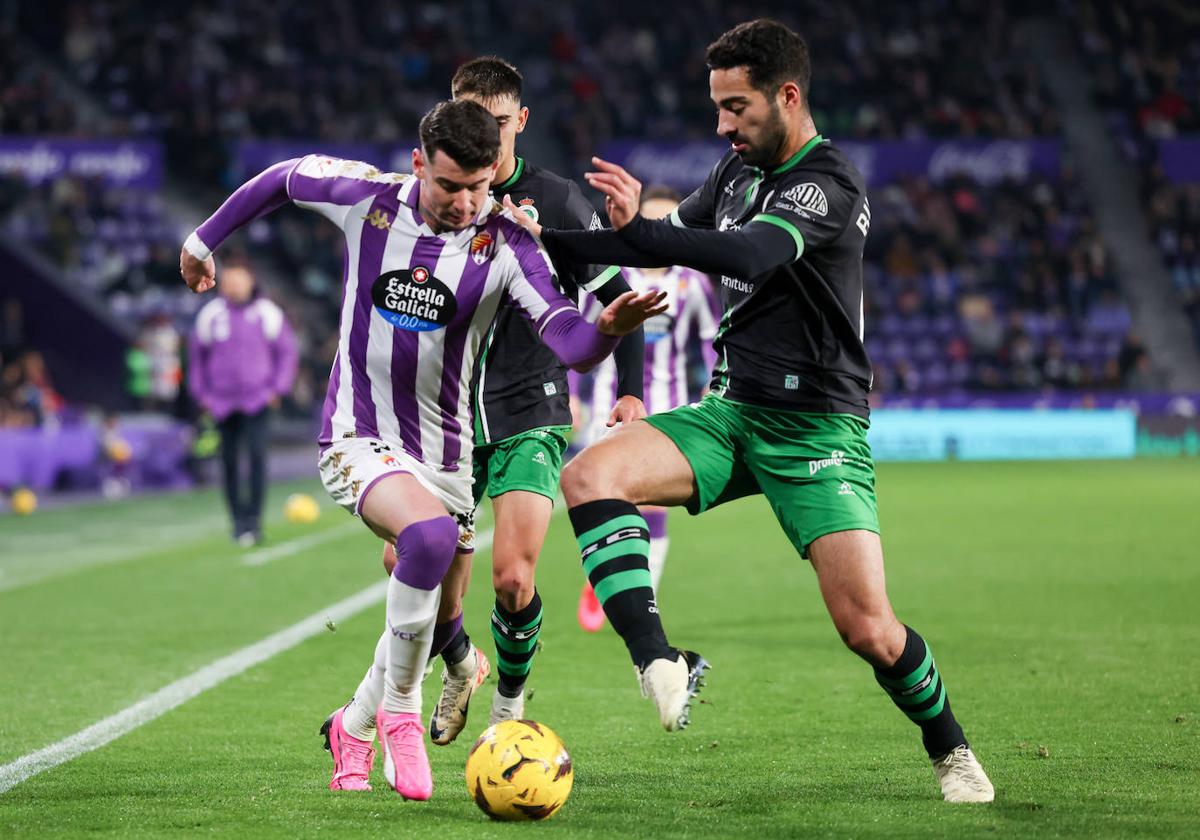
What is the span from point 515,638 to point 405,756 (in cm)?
83

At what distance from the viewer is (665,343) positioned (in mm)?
9367

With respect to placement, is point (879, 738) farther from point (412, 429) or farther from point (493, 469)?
point (412, 429)

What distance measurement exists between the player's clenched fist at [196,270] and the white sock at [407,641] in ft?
3.93

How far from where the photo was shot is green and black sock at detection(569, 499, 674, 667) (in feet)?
14.8

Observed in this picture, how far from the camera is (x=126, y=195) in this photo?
29.5 m

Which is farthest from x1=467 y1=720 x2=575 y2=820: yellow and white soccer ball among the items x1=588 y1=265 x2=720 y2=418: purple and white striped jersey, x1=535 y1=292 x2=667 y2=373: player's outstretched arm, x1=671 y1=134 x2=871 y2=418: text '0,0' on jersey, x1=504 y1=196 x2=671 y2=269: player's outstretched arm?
x1=588 y1=265 x2=720 y2=418: purple and white striped jersey

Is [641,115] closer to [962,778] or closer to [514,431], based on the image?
[514,431]

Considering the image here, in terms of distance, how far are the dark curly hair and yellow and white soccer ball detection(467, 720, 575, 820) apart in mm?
1985

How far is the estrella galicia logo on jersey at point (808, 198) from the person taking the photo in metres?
4.67

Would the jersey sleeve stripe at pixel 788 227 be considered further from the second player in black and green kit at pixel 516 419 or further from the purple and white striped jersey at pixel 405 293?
the second player in black and green kit at pixel 516 419

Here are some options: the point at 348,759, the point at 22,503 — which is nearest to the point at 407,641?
the point at 348,759

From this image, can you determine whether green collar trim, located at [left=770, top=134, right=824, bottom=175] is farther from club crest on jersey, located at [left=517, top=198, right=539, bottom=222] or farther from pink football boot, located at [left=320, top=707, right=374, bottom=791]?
pink football boot, located at [left=320, top=707, right=374, bottom=791]

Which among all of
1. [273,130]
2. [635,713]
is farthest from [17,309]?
[635,713]

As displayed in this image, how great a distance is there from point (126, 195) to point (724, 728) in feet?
83.9
